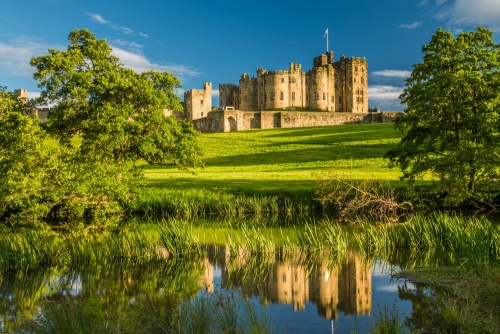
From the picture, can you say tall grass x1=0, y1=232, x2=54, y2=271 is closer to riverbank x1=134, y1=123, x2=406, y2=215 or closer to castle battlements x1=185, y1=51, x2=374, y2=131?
riverbank x1=134, y1=123, x2=406, y2=215

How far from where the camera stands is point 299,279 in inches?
514

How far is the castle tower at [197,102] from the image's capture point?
90500 millimetres

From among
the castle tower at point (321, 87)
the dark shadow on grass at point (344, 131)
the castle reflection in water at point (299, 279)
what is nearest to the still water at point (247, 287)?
the castle reflection in water at point (299, 279)

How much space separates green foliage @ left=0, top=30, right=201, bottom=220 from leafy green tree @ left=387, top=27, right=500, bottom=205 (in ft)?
40.1

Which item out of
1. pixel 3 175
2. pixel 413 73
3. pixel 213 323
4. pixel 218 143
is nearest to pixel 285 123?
pixel 218 143

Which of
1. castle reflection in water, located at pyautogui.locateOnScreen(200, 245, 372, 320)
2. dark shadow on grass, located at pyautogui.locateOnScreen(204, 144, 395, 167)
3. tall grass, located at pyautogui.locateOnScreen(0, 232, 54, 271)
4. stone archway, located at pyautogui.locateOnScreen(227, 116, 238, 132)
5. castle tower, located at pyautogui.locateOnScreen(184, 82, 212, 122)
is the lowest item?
castle reflection in water, located at pyautogui.locateOnScreen(200, 245, 372, 320)

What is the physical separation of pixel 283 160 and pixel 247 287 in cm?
3770

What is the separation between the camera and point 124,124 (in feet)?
86.2

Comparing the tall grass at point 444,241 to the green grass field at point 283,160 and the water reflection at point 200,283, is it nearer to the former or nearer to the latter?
the water reflection at point 200,283

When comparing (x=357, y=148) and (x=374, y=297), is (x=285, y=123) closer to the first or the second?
(x=357, y=148)

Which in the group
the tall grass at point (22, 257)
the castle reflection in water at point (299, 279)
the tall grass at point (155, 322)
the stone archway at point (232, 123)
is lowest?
the castle reflection in water at point (299, 279)

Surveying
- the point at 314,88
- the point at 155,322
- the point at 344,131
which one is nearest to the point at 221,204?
the point at 155,322

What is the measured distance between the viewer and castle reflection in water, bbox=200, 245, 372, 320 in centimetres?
1125

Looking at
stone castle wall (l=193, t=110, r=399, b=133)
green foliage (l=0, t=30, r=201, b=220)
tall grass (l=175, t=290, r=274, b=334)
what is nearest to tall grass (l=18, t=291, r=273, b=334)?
tall grass (l=175, t=290, r=274, b=334)
